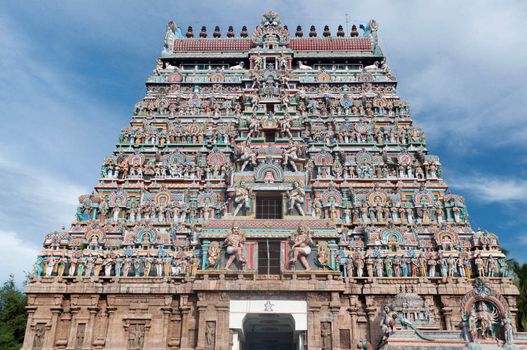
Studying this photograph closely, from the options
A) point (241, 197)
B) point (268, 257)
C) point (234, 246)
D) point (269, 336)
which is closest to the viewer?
point (234, 246)

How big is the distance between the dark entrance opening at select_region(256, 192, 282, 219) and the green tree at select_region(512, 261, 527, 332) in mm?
20166

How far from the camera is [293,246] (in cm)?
2847

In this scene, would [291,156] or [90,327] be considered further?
[291,156]

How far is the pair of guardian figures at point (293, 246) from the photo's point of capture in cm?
2822

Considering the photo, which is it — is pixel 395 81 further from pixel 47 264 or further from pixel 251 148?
pixel 47 264

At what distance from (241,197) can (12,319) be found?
27.2 metres

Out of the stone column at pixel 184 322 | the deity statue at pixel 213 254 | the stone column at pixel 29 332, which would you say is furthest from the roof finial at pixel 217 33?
the stone column at pixel 29 332

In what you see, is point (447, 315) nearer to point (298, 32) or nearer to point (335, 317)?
point (335, 317)

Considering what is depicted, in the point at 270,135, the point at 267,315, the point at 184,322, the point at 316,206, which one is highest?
the point at 270,135

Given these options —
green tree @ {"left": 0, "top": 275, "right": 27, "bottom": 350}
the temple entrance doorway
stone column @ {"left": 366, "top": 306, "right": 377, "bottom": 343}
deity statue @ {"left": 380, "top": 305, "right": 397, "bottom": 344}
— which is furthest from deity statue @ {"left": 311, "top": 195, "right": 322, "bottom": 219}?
green tree @ {"left": 0, "top": 275, "right": 27, "bottom": 350}

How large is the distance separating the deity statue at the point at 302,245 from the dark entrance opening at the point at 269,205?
3935mm

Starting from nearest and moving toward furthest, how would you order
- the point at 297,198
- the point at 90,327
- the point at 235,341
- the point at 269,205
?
the point at 235,341 → the point at 90,327 → the point at 297,198 → the point at 269,205

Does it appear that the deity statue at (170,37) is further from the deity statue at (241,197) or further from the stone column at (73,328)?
the stone column at (73,328)

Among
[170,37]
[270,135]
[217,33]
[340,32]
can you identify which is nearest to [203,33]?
[217,33]
